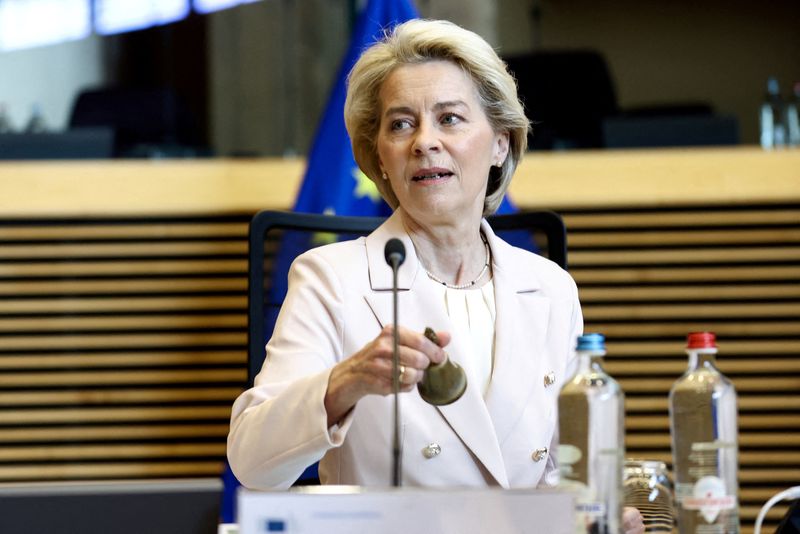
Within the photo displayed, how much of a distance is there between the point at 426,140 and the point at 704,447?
3.46 ft

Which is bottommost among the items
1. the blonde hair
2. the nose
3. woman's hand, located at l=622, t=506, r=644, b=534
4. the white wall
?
woman's hand, located at l=622, t=506, r=644, b=534

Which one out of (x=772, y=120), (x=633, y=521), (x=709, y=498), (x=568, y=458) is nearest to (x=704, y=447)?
(x=709, y=498)

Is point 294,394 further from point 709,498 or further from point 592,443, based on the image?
point 709,498

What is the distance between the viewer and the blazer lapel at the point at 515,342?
7.13 feet

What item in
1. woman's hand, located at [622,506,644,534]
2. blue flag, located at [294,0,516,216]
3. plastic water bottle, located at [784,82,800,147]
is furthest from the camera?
plastic water bottle, located at [784,82,800,147]

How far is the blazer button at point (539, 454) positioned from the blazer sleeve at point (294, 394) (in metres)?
0.42

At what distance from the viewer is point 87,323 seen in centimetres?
499

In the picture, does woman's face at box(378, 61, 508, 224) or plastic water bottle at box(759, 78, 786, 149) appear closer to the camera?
woman's face at box(378, 61, 508, 224)

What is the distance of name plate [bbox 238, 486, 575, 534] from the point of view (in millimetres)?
1226

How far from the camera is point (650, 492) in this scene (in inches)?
70.4

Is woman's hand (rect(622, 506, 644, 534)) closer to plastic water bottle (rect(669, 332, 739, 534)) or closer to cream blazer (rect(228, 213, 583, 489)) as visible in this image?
plastic water bottle (rect(669, 332, 739, 534))

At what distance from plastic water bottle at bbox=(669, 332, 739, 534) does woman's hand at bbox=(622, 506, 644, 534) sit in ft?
0.95

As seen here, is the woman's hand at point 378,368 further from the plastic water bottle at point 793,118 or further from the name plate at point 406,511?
the plastic water bottle at point 793,118

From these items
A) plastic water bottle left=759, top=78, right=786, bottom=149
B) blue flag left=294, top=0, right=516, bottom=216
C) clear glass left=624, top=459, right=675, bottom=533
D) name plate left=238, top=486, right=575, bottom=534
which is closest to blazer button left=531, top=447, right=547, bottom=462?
clear glass left=624, top=459, right=675, bottom=533
